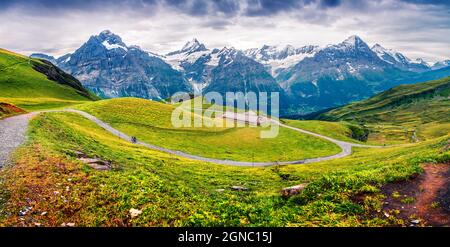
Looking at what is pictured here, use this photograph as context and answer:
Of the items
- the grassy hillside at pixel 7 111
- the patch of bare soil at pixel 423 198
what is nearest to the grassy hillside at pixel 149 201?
the patch of bare soil at pixel 423 198

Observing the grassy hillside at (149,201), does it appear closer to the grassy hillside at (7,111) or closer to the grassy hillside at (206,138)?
the grassy hillside at (7,111)

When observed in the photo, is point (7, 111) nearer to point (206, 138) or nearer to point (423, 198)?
point (206, 138)

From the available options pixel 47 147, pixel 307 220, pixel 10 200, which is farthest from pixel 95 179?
pixel 307 220

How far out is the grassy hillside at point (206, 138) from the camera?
100250 millimetres

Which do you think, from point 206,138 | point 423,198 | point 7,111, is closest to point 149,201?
point 423,198

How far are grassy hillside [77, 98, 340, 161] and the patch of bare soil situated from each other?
69.2 meters

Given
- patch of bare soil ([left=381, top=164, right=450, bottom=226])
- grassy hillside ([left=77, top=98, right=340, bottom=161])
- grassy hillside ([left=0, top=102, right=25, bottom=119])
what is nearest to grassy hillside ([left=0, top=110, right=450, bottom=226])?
patch of bare soil ([left=381, top=164, right=450, bottom=226])

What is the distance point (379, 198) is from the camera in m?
22.4

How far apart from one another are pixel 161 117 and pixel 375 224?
116343 millimetres

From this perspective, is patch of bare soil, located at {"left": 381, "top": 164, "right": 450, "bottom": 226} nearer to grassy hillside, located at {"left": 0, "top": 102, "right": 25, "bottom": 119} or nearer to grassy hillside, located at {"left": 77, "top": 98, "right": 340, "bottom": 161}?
grassy hillside, located at {"left": 0, "top": 102, "right": 25, "bottom": 119}

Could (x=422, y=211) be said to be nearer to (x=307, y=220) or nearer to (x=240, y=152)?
(x=307, y=220)

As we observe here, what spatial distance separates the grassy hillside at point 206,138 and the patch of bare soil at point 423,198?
2726 inches

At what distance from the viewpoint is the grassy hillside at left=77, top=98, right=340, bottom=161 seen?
3947 inches

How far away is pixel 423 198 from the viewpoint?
21.5 m
